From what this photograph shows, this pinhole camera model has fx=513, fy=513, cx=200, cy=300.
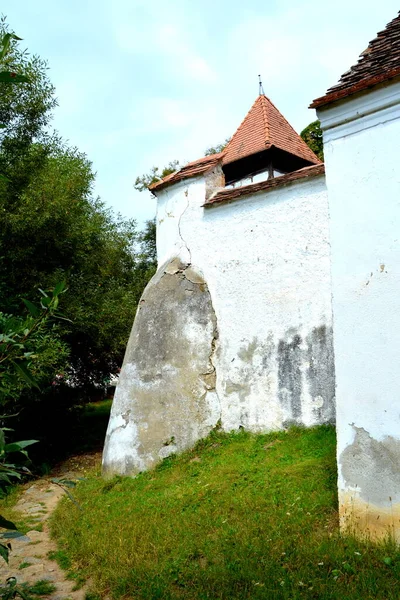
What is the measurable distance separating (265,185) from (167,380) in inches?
145

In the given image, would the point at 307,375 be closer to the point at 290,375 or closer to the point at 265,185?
the point at 290,375

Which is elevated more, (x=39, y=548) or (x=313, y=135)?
(x=313, y=135)

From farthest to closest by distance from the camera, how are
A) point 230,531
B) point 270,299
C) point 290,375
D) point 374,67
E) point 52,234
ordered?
1. point 52,234
2. point 270,299
3. point 290,375
4. point 230,531
5. point 374,67

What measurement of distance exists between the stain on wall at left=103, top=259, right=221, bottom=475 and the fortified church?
0.02 metres

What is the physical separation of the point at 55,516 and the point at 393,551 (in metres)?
4.90

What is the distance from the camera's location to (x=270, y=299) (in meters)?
8.37

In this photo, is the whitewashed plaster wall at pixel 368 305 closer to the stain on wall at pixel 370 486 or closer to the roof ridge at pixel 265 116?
the stain on wall at pixel 370 486

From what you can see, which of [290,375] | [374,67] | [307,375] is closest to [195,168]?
[290,375]

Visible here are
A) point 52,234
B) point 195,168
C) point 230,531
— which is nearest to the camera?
point 230,531

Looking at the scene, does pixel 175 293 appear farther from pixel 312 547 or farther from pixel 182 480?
pixel 312 547

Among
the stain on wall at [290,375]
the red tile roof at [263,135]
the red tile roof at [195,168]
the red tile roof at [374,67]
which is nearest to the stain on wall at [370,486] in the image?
the stain on wall at [290,375]

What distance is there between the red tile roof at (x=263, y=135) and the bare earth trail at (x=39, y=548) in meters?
7.83

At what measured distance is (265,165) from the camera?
12.0 m

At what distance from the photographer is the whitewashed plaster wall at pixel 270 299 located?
25.7 ft
